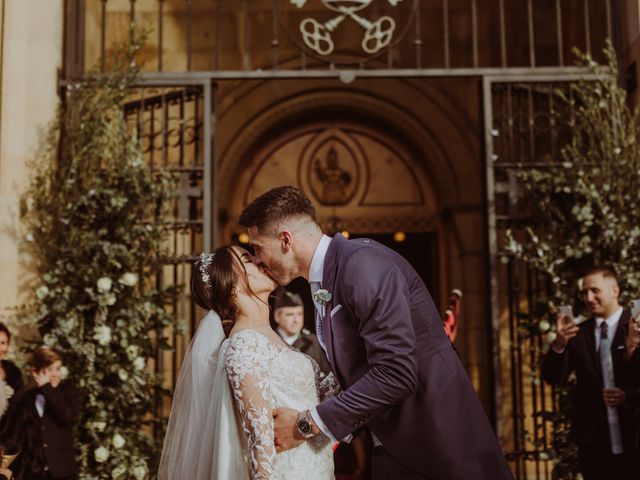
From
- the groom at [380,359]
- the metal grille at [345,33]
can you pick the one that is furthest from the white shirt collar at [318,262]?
the metal grille at [345,33]

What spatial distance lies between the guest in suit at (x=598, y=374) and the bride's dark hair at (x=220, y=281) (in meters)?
2.69

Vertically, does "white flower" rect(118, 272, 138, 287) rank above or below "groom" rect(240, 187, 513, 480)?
above

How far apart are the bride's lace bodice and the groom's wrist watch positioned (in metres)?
0.17

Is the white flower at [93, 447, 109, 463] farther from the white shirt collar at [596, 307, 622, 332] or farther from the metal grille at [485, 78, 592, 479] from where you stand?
the white shirt collar at [596, 307, 622, 332]

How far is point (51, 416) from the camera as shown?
19.2 ft

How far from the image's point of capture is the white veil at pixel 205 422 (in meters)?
3.29

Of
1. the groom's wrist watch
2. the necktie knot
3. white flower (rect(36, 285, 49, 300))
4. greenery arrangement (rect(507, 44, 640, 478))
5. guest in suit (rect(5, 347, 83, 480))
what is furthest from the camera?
greenery arrangement (rect(507, 44, 640, 478))

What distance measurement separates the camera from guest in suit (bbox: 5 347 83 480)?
5.71 metres

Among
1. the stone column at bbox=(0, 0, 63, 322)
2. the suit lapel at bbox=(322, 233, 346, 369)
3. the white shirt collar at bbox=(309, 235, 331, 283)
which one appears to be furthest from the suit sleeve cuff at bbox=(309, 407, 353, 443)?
the stone column at bbox=(0, 0, 63, 322)

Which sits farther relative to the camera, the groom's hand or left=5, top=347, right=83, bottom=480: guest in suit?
left=5, top=347, right=83, bottom=480: guest in suit

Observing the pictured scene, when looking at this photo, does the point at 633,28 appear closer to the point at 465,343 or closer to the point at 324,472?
the point at 465,343

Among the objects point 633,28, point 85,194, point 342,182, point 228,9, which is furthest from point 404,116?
point 85,194

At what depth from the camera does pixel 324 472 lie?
3385 millimetres

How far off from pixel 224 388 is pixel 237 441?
0.20 metres
